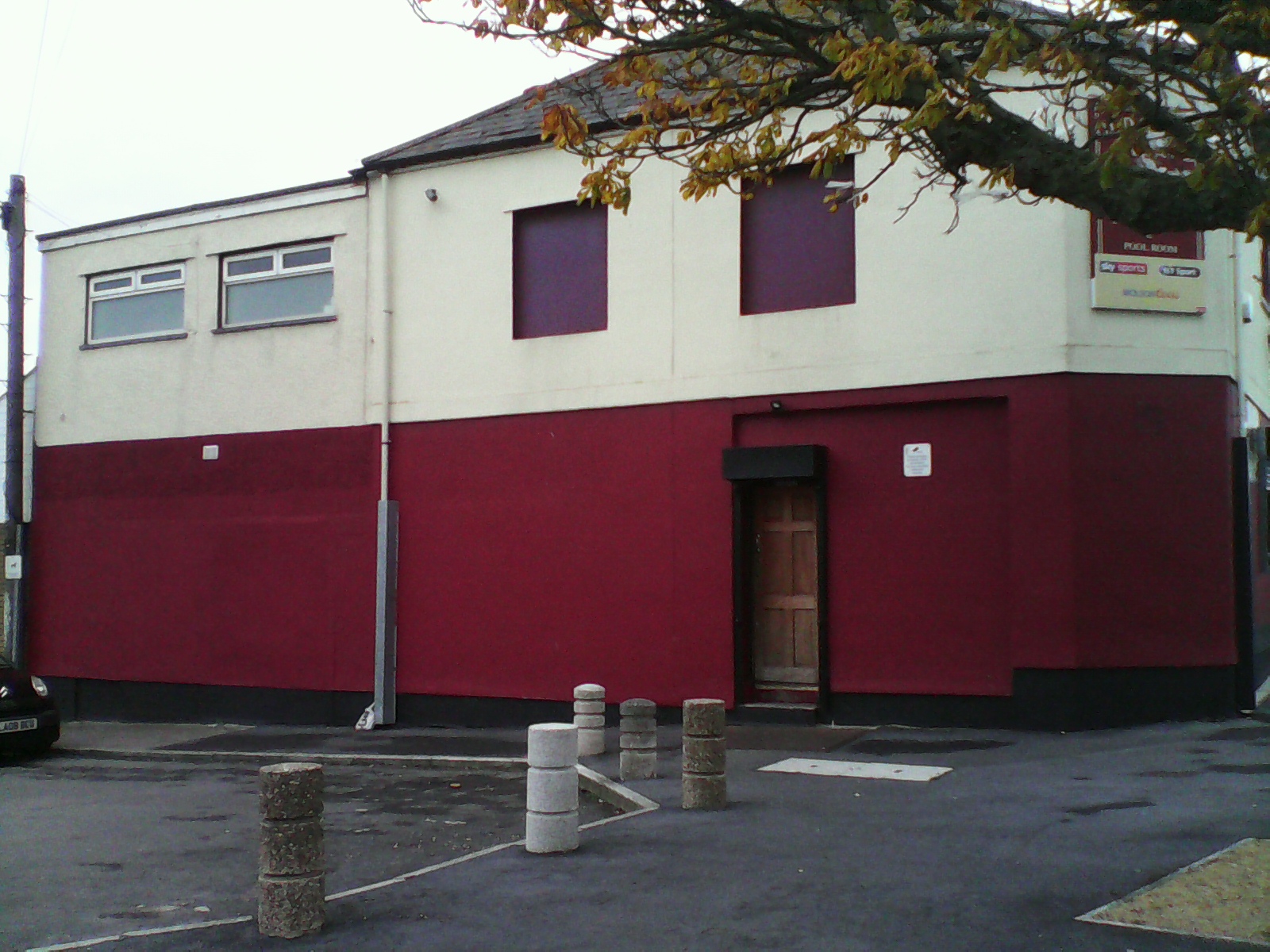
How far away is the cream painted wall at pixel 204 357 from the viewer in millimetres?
15766

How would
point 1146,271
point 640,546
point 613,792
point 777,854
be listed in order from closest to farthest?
point 777,854, point 613,792, point 1146,271, point 640,546

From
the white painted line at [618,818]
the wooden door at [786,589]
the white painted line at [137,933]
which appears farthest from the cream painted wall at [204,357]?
the white painted line at [137,933]

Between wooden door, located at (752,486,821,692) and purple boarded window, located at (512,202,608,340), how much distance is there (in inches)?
117

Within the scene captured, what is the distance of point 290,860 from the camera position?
19.3 ft

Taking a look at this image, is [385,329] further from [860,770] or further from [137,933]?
[137,933]

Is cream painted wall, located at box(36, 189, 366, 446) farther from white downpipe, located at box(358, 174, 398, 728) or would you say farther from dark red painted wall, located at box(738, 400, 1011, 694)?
dark red painted wall, located at box(738, 400, 1011, 694)

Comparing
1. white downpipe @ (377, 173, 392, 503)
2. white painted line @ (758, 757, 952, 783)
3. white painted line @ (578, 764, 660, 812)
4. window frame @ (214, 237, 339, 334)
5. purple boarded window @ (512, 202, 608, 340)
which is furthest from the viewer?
window frame @ (214, 237, 339, 334)

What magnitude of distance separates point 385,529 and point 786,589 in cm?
509

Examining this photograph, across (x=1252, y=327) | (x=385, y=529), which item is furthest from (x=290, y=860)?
(x=1252, y=327)

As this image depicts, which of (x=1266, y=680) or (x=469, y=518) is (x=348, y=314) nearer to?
(x=469, y=518)

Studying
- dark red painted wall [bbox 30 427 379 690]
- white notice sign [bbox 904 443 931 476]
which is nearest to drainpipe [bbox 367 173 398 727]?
dark red painted wall [bbox 30 427 379 690]

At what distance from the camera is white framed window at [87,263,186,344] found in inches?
685

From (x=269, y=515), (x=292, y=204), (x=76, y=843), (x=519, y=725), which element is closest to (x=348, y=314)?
(x=292, y=204)

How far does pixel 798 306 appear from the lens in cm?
1304
